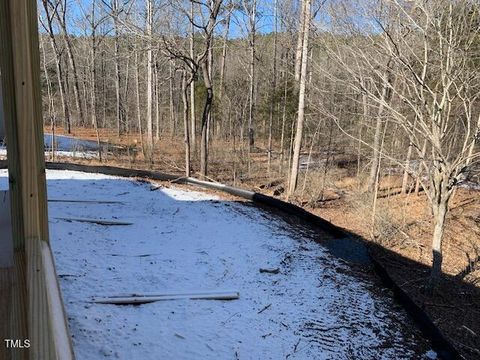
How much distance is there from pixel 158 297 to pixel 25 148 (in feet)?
9.90

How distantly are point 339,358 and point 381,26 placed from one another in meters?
4.46

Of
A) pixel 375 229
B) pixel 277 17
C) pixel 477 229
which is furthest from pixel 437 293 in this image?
pixel 277 17

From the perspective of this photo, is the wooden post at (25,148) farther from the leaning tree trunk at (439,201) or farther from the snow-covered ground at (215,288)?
the leaning tree trunk at (439,201)

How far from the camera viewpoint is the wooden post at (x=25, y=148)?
1.04 meters

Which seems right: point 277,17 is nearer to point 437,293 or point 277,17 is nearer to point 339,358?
point 437,293

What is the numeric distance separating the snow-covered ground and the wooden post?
201cm

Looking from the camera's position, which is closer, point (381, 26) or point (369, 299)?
point (369, 299)

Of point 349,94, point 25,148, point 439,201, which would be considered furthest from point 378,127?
point 25,148

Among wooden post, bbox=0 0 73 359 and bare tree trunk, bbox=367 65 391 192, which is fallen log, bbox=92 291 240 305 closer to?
wooden post, bbox=0 0 73 359

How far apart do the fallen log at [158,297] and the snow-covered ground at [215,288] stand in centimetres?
6

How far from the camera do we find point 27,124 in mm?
1132

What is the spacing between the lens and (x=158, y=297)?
154 inches

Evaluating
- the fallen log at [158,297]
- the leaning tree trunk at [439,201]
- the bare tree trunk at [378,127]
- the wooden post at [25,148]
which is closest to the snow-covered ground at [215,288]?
the fallen log at [158,297]

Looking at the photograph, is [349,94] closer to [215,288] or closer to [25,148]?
[215,288]
